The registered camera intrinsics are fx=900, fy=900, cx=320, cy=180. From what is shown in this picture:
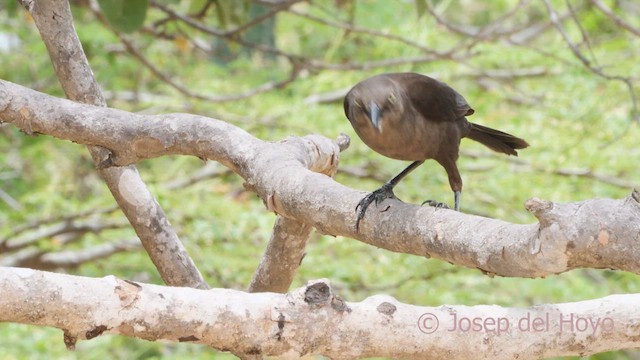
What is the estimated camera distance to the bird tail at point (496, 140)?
3.53 metres

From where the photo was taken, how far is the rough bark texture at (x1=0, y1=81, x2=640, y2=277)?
1665 mm

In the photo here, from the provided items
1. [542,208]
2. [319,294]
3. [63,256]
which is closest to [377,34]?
[63,256]

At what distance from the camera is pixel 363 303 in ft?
6.73

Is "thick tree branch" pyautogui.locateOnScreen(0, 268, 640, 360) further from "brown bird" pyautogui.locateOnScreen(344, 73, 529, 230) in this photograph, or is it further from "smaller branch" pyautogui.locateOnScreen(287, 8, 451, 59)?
"smaller branch" pyautogui.locateOnScreen(287, 8, 451, 59)

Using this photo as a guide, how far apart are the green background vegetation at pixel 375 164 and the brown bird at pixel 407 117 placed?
1722mm

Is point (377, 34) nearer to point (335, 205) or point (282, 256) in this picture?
point (282, 256)

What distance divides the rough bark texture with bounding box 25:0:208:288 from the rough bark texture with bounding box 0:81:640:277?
0.03 m

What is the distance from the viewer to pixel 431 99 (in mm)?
3123

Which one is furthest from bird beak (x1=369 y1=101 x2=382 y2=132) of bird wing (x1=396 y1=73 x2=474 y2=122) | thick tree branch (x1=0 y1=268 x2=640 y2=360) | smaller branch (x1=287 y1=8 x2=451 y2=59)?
smaller branch (x1=287 y1=8 x2=451 y2=59)

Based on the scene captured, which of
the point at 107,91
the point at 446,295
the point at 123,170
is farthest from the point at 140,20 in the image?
the point at 107,91

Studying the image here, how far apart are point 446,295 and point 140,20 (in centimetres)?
246

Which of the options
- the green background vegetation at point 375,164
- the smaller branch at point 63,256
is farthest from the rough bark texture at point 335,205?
the smaller branch at point 63,256

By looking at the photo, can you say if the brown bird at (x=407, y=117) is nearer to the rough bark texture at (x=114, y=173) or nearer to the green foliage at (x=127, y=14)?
the rough bark texture at (x=114, y=173)

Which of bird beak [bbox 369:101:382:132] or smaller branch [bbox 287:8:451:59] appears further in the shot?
smaller branch [bbox 287:8:451:59]
